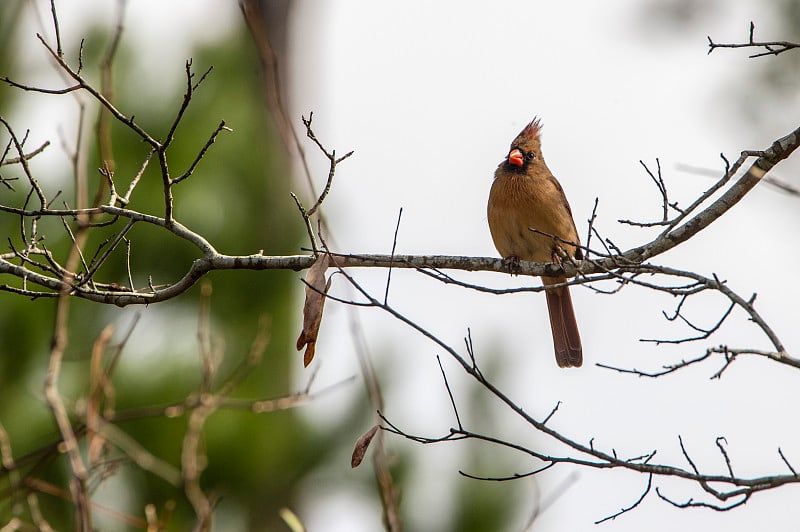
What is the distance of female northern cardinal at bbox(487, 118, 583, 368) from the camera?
567 cm

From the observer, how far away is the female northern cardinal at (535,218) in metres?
5.67

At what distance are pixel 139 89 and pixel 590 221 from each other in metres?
6.01

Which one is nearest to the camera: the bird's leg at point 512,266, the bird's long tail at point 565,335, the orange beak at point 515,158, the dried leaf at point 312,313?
the dried leaf at point 312,313

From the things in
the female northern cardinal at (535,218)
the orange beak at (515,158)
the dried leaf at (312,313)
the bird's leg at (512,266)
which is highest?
the orange beak at (515,158)

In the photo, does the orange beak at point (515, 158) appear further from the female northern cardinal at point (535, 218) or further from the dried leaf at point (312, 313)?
the dried leaf at point (312, 313)

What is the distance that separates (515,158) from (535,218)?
0.49 metres

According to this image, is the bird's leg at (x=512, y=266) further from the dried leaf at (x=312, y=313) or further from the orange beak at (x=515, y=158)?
the orange beak at (x=515, y=158)

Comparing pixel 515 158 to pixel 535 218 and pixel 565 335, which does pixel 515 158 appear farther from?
pixel 565 335

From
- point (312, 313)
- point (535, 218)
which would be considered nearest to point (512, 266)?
point (535, 218)

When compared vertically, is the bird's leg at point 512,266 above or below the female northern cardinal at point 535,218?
below

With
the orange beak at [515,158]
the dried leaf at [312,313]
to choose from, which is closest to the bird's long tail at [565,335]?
the orange beak at [515,158]

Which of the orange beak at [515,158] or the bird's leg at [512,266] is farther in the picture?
the orange beak at [515,158]

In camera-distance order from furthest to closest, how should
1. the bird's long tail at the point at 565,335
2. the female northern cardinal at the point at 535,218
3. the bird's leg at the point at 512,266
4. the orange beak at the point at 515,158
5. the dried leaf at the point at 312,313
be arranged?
1. the bird's long tail at the point at 565,335
2. the orange beak at the point at 515,158
3. the female northern cardinal at the point at 535,218
4. the bird's leg at the point at 512,266
5. the dried leaf at the point at 312,313

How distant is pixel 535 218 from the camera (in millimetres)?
5691
